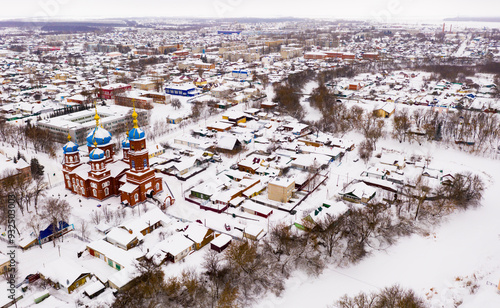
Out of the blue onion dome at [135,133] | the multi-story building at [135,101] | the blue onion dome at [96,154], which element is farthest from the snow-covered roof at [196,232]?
the multi-story building at [135,101]

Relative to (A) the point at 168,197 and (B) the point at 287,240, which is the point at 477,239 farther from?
(A) the point at 168,197

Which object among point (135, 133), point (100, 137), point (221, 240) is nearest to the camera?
point (221, 240)

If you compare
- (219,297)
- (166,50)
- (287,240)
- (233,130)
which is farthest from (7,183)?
(166,50)

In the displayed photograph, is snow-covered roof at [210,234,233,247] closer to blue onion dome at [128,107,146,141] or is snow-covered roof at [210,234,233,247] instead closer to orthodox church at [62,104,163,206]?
orthodox church at [62,104,163,206]

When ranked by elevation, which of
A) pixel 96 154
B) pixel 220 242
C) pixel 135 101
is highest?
pixel 96 154

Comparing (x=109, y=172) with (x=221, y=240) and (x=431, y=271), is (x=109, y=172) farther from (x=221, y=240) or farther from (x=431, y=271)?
(x=431, y=271)

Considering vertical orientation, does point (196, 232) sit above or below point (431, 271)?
above

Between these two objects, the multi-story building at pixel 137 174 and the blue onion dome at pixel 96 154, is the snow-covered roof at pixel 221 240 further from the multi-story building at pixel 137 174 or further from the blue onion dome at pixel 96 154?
the blue onion dome at pixel 96 154

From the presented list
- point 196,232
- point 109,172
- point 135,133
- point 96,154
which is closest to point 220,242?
point 196,232

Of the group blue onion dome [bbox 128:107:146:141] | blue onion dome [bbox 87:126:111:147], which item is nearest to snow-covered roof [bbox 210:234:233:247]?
blue onion dome [bbox 128:107:146:141]
